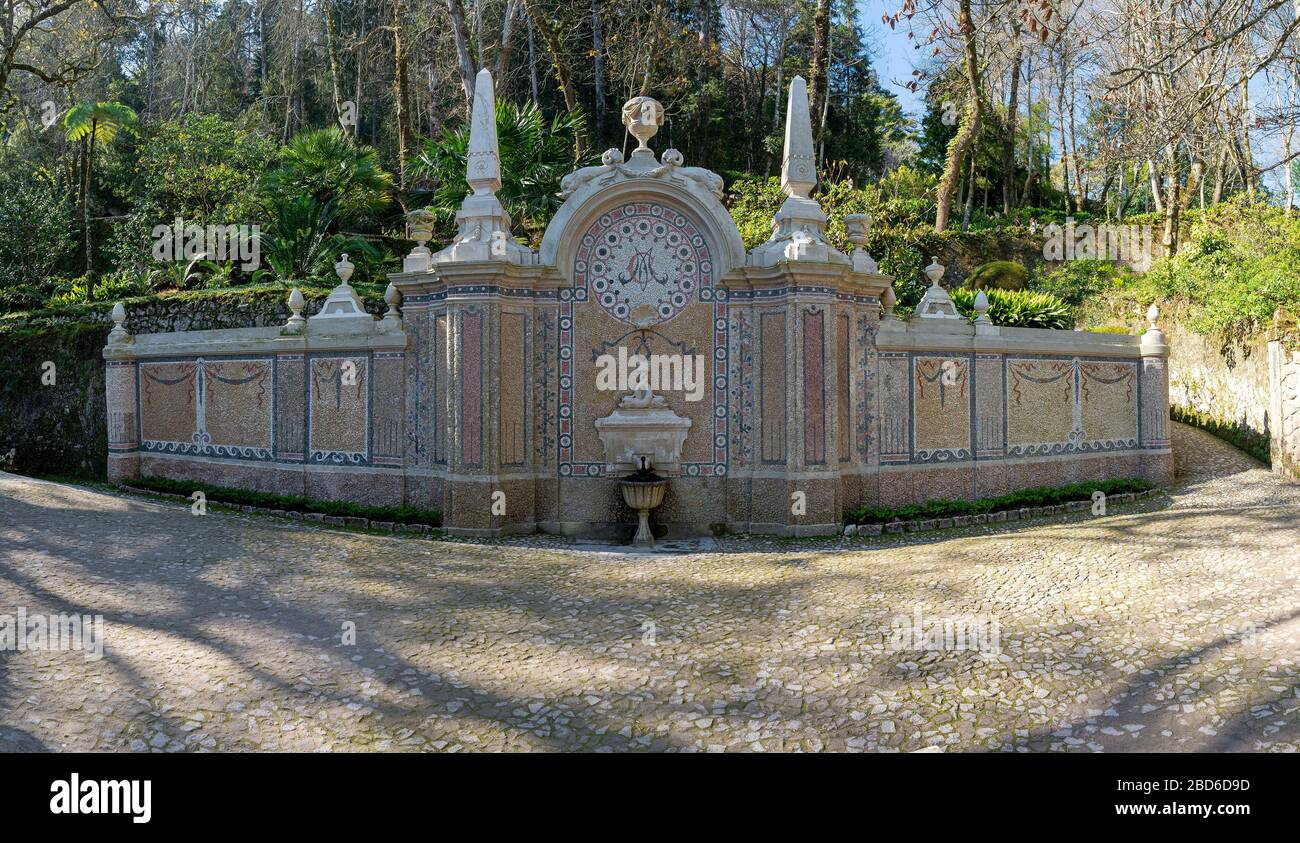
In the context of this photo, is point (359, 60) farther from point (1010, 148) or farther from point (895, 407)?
point (895, 407)

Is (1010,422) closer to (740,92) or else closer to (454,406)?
(454,406)

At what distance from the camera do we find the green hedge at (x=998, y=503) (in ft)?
30.6

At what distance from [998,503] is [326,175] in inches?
578

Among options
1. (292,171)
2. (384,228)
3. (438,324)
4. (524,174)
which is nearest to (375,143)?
(384,228)

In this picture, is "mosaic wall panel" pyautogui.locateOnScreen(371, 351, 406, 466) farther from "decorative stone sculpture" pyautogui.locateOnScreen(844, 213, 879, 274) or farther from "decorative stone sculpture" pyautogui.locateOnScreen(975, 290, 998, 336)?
"decorative stone sculpture" pyautogui.locateOnScreen(975, 290, 998, 336)

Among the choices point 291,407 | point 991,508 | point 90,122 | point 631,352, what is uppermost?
point 90,122

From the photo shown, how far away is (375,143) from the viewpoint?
28672 millimetres

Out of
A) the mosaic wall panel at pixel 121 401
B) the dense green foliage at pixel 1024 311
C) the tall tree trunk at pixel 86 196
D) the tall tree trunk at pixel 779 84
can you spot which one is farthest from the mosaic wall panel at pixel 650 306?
the tall tree trunk at pixel 779 84

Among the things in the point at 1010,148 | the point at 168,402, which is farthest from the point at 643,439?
the point at 1010,148

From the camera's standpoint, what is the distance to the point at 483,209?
898 centimetres

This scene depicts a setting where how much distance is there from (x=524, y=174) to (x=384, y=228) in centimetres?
698

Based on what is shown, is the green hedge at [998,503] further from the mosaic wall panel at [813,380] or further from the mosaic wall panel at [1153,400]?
the mosaic wall panel at [813,380]

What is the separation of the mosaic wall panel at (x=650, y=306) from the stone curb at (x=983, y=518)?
1.79 meters

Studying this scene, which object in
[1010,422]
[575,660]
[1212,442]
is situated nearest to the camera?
[575,660]
